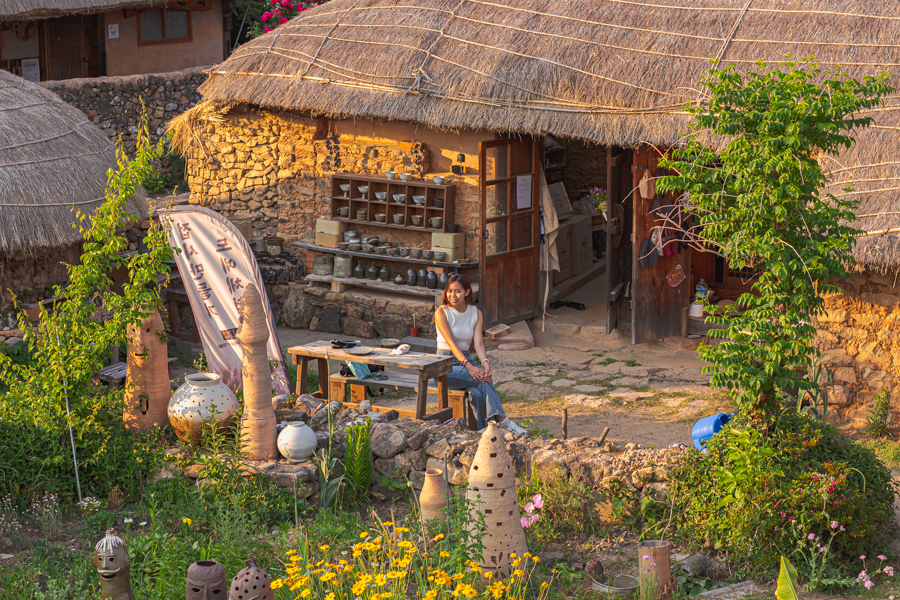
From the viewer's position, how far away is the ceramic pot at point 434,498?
17.5 feet

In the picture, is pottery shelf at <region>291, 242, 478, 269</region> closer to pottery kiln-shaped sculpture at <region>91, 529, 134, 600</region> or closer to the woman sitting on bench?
the woman sitting on bench

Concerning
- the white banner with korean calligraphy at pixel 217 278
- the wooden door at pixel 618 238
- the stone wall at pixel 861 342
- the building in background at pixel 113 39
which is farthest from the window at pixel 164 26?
the stone wall at pixel 861 342

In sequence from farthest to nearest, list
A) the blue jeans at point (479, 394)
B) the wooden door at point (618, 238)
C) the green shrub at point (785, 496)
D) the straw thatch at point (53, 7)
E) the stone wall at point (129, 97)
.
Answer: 1. the stone wall at point (129, 97)
2. the straw thatch at point (53, 7)
3. the wooden door at point (618, 238)
4. the blue jeans at point (479, 394)
5. the green shrub at point (785, 496)

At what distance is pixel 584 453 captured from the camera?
637 cm

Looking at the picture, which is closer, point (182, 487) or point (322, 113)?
point (182, 487)

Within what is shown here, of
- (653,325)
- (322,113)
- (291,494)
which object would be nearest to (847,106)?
(291,494)

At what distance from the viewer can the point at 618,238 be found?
1102 centimetres

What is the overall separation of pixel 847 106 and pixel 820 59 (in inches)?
175

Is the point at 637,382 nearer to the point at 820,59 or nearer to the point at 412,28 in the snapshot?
the point at 820,59

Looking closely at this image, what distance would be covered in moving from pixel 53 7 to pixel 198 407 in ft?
35.6

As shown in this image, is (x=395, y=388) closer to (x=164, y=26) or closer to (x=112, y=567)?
(x=112, y=567)

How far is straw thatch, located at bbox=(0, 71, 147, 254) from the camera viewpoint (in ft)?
30.2

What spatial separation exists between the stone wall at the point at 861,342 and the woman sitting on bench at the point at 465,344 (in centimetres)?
304

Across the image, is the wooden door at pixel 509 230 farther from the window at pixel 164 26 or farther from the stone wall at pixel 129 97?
the window at pixel 164 26
